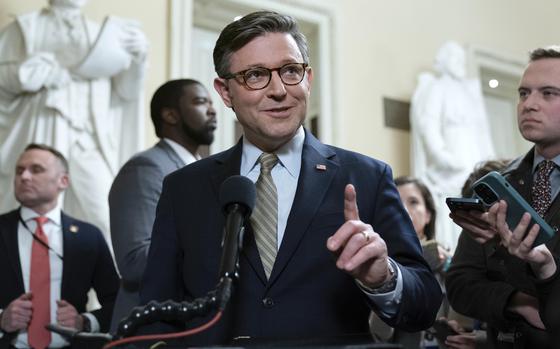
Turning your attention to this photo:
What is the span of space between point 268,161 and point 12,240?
2.18 meters

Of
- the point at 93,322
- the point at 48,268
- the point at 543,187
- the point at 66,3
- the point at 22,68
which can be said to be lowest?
the point at 93,322

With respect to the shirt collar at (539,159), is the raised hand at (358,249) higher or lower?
lower

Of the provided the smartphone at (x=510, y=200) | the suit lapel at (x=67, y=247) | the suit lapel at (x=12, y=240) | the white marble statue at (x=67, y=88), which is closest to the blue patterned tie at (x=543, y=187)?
the smartphone at (x=510, y=200)

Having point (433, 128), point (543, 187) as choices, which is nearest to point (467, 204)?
point (543, 187)

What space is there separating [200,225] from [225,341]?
0.31 meters

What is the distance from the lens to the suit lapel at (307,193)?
1811mm

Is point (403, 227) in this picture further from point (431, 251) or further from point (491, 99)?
point (491, 99)

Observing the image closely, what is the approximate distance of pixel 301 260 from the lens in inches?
71.5

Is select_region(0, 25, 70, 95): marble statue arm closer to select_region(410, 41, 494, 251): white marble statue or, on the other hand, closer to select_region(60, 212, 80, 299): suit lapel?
select_region(60, 212, 80, 299): suit lapel

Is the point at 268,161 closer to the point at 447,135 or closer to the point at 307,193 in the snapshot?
the point at 307,193

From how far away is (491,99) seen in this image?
943cm

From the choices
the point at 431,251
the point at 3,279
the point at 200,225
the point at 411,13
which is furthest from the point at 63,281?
the point at 411,13

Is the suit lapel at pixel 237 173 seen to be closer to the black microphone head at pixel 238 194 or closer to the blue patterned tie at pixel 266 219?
the blue patterned tie at pixel 266 219

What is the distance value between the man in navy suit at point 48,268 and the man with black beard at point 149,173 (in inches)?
22.9
